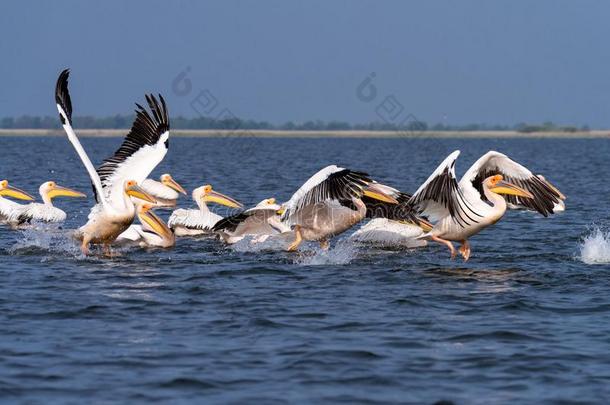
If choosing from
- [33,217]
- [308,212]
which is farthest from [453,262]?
[33,217]

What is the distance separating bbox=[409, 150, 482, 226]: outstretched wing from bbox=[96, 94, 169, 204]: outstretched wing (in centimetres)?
289

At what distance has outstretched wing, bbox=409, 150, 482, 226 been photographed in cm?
1041

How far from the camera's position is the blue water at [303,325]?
6.09 m

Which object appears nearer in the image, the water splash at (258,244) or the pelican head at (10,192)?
the water splash at (258,244)

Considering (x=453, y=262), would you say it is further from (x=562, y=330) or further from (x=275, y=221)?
(x=562, y=330)

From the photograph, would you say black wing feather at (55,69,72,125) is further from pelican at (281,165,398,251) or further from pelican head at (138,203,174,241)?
pelican at (281,165,398,251)

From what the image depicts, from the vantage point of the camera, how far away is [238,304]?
8.48m

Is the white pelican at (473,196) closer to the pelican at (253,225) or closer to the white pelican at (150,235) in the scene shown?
the pelican at (253,225)

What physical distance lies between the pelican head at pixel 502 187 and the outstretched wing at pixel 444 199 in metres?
0.35

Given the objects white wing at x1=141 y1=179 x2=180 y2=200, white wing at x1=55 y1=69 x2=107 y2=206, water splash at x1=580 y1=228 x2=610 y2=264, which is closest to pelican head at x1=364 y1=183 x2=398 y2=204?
water splash at x1=580 y1=228 x2=610 y2=264

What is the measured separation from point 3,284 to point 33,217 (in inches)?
215

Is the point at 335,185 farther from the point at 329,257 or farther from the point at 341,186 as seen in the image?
the point at 329,257

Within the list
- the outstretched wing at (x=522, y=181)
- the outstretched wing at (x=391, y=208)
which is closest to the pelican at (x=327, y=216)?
the outstretched wing at (x=391, y=208)

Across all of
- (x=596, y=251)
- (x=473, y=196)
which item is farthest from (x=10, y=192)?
(x=596, y=251)
